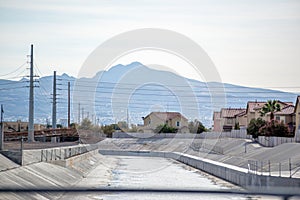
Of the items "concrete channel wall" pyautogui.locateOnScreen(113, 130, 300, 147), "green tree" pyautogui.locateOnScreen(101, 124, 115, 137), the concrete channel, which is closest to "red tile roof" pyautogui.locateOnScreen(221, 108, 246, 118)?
"concrete channel wall" pyautogui.locateOnScreen(113, 130, 300, 147)

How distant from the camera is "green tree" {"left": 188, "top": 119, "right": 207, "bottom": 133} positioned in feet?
374

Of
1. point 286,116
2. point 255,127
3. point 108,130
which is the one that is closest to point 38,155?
point 255,127

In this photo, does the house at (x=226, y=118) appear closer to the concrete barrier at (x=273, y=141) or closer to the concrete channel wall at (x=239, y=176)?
the concrete channel wall at (x=239, y=176)

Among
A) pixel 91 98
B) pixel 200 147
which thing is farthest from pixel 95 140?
pixel 200 147

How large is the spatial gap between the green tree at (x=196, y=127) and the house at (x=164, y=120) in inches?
90.3

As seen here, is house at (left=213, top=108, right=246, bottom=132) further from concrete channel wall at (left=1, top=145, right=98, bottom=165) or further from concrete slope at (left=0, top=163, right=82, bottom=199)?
concrete slope at (left=0, top=163, right=82, bottom=199)

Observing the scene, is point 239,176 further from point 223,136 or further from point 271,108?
point 223,136

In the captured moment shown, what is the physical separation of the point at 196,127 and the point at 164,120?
45.8 feet

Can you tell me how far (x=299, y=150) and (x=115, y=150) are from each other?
173 ft

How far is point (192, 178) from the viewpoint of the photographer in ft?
176

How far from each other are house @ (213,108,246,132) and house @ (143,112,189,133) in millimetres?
6974

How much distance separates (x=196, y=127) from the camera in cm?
11569

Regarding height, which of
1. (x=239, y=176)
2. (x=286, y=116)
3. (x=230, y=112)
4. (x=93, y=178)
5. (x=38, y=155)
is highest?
Answer: (x=230, y=112)

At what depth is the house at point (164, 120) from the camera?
126375mm
